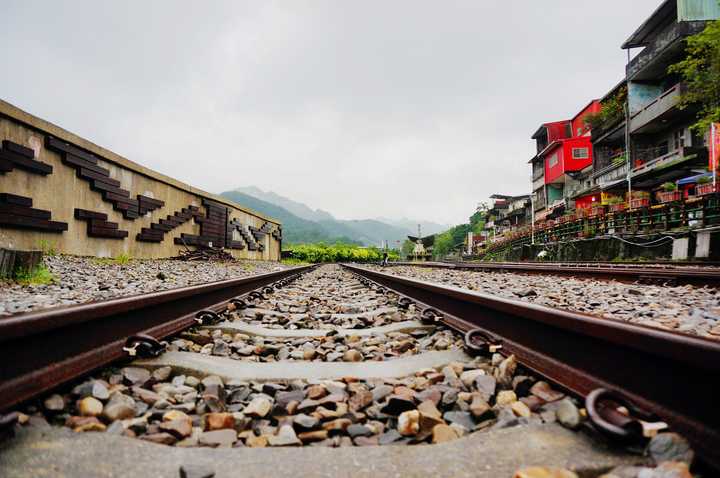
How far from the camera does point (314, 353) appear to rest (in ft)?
6.92

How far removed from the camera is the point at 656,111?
20203 mm

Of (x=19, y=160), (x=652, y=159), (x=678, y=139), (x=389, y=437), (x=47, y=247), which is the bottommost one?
(x=389, y=437)

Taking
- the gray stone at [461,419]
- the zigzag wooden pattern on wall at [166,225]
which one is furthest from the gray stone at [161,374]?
the zigzag wooden pattern on wall at [166,225]

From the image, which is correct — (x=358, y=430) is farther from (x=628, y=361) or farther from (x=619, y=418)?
(x=628, y=361)

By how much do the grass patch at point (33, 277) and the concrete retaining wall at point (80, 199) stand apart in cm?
269

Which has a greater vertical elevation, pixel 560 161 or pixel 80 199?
pixel 560 161

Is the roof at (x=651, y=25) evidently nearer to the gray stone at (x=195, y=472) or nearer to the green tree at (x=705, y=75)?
the green tree at (x=705, y=75)

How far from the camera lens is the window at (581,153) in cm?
3312

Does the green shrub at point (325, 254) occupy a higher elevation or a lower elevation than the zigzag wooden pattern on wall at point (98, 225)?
lower

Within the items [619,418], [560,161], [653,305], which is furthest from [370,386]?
[560,161]

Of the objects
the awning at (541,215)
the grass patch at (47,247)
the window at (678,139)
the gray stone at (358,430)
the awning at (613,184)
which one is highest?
the window at (678,139)

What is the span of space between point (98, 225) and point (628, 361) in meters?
10.1

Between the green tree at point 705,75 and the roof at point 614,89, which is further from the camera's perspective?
the roof at point 614,89

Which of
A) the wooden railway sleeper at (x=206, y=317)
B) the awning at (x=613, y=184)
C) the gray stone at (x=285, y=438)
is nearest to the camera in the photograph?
the gray stone at (x=285, y=438)
